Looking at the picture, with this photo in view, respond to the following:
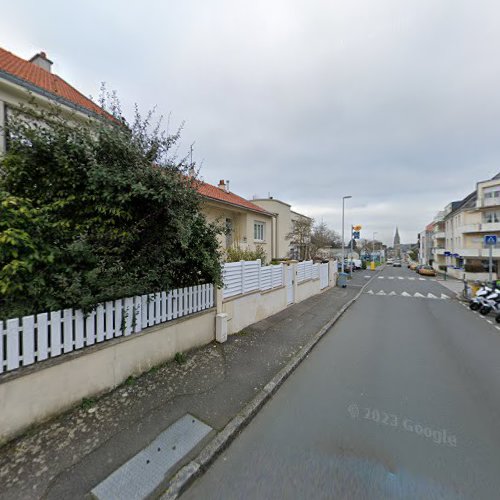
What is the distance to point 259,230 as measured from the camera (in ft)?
56.5

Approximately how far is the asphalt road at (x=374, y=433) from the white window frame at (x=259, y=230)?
38.5ft

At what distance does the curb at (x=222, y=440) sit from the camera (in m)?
2.19

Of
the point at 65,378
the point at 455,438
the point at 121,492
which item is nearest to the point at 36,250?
the point at 65,378

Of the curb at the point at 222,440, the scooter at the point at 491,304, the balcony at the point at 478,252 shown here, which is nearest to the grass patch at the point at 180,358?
the curb at the point at 222,440

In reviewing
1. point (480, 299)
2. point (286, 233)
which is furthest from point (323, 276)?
point (286, 233)

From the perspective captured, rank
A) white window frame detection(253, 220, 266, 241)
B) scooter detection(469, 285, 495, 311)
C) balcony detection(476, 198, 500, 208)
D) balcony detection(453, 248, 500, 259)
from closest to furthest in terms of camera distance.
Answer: scooter detection(469, 285, 495, 311), white window frame detection(253, 220, 266, 241), balcony detection(476, 198, 500, 208), balcony detection(453, 248, 500, 259)

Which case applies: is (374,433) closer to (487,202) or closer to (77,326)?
(77,326)

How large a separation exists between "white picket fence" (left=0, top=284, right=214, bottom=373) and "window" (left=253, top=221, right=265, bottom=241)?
12162 mm

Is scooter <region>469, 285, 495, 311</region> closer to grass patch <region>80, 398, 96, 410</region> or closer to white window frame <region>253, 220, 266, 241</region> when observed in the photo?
white window frame <region>253, 220, 266, 241</region>

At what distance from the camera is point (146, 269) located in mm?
3959

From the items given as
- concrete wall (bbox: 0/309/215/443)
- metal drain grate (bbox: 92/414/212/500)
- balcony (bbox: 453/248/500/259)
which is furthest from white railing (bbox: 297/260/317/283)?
balcony (bbox: 453/248/500/259)

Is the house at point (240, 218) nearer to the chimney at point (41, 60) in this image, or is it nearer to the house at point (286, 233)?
the house at point (286, 233)

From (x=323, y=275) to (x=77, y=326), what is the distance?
13.3 metres

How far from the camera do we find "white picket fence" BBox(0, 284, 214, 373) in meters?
2.58
